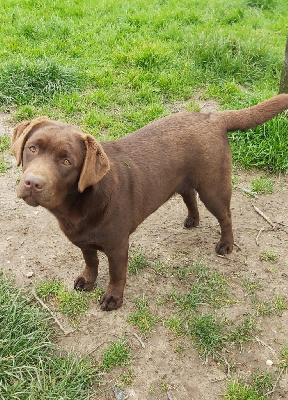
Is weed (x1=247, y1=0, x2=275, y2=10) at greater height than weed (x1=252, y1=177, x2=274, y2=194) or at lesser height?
greater

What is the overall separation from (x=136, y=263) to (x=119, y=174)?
3.49ft

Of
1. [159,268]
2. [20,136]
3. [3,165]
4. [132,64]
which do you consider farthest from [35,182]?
[132,64]

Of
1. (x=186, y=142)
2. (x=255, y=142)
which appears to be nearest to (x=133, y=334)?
(x=186, y=142)

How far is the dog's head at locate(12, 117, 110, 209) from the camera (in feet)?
9.04

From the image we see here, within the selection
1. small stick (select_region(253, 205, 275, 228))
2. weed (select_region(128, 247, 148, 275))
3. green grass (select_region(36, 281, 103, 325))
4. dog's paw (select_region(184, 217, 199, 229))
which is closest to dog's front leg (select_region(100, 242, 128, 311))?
green grass (select_region(36, 281, 103, 325))

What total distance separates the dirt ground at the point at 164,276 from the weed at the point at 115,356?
48 mm

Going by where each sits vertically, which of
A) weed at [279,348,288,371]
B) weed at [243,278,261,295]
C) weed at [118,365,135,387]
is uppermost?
weed at [243,278,261,295]

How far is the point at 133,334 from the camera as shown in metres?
3.59

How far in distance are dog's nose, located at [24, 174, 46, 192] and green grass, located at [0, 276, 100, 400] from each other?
43.6 inches

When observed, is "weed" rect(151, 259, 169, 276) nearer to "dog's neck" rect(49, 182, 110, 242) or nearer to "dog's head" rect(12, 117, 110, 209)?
"dog's neck" rect(49, 182, 110, 242)

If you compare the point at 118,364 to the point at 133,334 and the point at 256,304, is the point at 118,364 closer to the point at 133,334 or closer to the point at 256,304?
the point at 133,334

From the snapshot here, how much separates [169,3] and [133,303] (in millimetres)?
6994

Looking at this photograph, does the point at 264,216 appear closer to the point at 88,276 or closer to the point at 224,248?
the point at 224,248

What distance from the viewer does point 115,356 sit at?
11.0 ft
